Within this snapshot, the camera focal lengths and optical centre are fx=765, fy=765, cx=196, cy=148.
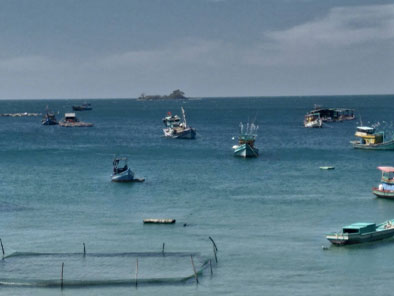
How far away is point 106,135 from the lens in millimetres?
198750

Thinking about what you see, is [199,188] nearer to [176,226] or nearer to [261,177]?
[261,177]

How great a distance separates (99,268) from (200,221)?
1793cm

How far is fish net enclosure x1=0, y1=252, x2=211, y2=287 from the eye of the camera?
182 feet

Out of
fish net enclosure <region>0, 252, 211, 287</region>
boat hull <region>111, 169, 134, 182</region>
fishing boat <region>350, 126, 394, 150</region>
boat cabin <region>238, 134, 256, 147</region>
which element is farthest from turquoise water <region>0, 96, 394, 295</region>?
fishing boat <region>350, 126, 394, 150</region>

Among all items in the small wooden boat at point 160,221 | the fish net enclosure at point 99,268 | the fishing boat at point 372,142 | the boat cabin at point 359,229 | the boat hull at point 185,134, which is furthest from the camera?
the boat hull at point 185,134

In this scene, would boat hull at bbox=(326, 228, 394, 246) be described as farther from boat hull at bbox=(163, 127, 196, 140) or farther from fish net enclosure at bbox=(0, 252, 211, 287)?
boat hull at bbox=(163, 127, 196, 140)

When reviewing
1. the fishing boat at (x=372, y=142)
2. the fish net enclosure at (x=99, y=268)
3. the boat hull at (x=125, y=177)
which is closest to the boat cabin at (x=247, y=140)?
the fishing boat at (x=372, y=142)

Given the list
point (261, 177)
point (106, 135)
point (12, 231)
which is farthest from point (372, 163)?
point (106, 135)

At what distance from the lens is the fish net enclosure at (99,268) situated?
182 ft

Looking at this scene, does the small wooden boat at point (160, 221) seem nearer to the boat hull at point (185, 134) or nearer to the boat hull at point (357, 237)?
the boat hull at point (357, 237)

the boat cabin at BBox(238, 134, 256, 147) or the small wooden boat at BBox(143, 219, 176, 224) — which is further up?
the boat cabin at BBox(238, 134, 256, 147)

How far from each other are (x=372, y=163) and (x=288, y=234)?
187 feet

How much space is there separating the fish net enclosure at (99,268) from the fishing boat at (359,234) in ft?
38.4

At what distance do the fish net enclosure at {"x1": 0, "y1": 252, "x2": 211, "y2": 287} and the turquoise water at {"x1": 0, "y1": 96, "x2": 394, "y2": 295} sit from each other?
0.15m
